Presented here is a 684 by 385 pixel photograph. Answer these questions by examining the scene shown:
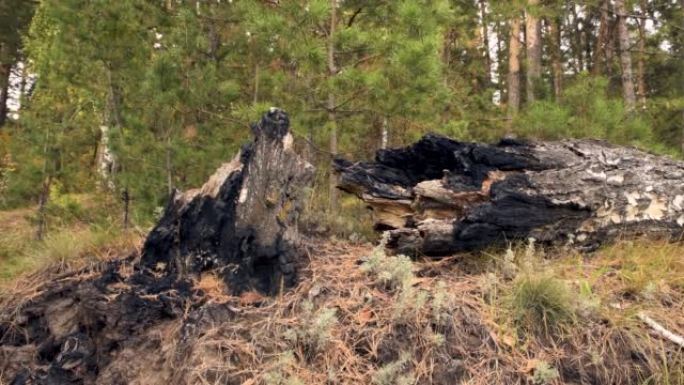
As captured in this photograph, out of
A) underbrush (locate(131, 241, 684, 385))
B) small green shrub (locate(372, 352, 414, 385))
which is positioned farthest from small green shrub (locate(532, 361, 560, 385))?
small green shrub (locate(372, 352, 414, 385))

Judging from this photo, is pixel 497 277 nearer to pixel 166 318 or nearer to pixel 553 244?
pixel 553 244

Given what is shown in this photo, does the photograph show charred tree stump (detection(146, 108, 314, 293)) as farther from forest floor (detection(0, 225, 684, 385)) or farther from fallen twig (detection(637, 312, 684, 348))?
fallen twig (detection(637, 312, 684, 348))

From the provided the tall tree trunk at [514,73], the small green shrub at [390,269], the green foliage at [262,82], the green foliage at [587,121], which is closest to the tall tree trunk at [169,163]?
the green foliage at [262,82]

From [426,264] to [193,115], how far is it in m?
4.30

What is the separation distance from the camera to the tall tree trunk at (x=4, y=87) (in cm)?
2209

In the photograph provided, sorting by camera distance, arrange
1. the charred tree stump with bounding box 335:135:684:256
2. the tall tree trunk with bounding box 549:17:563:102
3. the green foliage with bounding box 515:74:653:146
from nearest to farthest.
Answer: the charred tree stump with bounding box 335:135:684:256 < the green foliage with bounding box 515:74:653:146 < the tall tree trunk with bounding box 549:17:563:102

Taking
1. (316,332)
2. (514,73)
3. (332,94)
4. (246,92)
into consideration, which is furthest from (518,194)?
(514,73)

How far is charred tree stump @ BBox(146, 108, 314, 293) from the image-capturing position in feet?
10.9

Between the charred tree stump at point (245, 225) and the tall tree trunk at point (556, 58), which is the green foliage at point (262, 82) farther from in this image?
the tall tree trunk at point (556, 58)

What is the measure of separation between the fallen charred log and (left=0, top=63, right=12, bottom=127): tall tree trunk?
74.2ft

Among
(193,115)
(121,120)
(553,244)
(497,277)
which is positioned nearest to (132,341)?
(497,277)

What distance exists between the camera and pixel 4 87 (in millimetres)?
23062

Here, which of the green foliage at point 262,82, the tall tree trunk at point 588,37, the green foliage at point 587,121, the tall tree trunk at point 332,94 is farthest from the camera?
the tall tree trunk at point 588,37

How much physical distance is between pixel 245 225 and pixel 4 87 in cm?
2476
